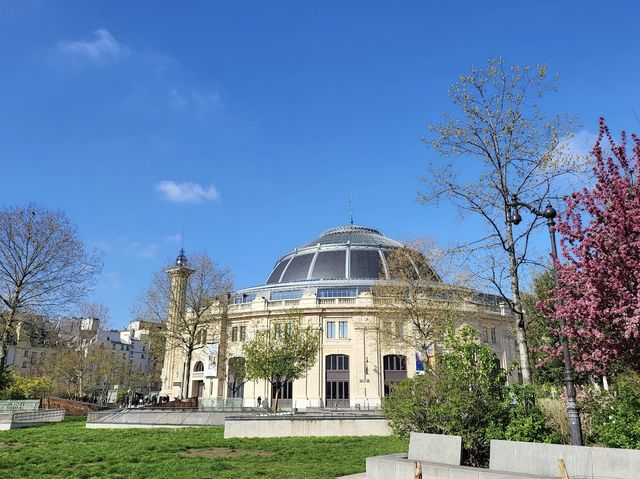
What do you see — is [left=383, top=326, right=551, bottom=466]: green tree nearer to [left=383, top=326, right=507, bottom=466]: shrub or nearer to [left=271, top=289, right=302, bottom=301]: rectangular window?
[left=383, top=326, right=507, bottom=466]: shrub

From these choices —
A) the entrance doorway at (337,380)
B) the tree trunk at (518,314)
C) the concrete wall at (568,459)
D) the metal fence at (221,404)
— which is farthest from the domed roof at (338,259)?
the concrete wall at (568,459)

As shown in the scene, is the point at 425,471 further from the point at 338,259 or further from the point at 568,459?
the point at 338,259

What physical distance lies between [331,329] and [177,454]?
132 feet

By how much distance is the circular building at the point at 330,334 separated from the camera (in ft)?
169

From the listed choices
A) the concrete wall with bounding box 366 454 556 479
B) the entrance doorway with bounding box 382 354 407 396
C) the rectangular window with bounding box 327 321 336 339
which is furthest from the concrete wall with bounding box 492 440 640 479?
the rectangular window with bounding box 327 321 336 339

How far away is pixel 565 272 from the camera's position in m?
13.1

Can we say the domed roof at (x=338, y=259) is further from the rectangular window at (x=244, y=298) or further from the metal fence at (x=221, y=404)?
the metal fence at (x=221, y=404)

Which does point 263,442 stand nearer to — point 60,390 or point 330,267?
point 330,267

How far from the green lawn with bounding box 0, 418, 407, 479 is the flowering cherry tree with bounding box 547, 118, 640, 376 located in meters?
6.40

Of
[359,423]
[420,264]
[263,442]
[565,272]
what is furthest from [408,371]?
[565,272]

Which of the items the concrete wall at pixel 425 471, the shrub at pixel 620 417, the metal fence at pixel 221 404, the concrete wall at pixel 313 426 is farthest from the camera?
the metal fence at pixel 221 404

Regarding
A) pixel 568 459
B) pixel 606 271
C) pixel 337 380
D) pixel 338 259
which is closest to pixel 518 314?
pixel 606 271

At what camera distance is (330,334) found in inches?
Result: 2131

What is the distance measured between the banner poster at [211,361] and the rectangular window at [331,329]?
12924mm
